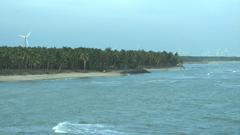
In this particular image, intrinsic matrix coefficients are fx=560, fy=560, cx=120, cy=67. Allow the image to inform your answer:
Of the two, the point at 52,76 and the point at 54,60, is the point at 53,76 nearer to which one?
the point at 52,76

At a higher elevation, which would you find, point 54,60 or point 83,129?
point 54,60

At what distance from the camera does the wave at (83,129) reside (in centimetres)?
3600

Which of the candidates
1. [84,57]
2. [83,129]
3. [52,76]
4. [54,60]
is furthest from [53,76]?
[83,129]

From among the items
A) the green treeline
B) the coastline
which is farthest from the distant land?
the coastline

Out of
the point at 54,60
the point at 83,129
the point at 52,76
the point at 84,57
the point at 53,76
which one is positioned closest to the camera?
the point at 83,129

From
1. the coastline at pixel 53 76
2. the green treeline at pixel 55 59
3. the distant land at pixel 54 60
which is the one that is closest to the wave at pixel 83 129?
the coastline at pixel 53 76

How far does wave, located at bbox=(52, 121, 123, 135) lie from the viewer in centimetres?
3600

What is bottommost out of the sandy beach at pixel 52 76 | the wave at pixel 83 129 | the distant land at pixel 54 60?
the sandy beach at pixel 52 76

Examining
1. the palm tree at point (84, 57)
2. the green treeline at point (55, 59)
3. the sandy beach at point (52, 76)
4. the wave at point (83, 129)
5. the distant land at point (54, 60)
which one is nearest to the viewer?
the wave at point (83, 129)

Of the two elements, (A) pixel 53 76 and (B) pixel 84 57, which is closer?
(A) pixel 53 76

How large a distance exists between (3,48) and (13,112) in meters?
109

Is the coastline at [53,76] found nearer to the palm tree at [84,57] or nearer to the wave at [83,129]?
the palm tree at [84,57]

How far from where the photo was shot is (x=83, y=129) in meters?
37.6

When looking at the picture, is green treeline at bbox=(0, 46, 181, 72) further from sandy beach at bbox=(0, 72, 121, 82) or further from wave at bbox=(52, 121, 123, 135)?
wave at bbox=(52, 121, 123, 135)
